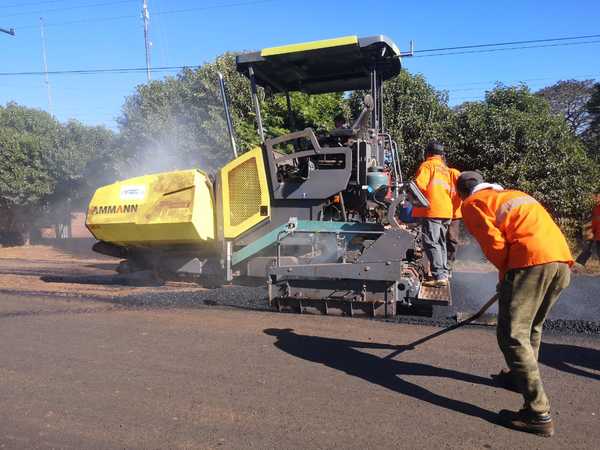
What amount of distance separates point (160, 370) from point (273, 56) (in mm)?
3684

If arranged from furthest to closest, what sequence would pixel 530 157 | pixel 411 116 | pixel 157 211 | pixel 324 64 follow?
pixel 411 116, pixel 530 157, pixel 157 211, pixel 324 64

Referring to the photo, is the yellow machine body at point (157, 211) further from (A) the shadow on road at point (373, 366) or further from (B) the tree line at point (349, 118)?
(A) the shadow on road at point (373, 366)

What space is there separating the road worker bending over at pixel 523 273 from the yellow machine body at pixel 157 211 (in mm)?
3857

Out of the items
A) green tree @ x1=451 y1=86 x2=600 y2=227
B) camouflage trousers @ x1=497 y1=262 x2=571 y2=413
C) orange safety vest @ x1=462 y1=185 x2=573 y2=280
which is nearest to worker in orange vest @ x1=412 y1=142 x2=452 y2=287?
orange safety vest @ x1=462 y1=185 x2=573 y2=280

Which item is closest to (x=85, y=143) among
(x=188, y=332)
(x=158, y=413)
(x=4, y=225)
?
(x=4, y=225)

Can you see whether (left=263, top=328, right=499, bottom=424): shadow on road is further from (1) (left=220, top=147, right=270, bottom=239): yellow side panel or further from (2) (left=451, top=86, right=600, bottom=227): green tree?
(2) (left=451, top=86, right=600, bottom=227): green tree

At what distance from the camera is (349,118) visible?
1198 centimetres

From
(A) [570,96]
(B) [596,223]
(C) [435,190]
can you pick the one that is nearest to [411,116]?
(B) [596,223]

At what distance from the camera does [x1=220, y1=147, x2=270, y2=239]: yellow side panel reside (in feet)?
20.1

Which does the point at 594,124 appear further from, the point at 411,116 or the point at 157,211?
the point at 157,211

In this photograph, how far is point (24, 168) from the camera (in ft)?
64.7

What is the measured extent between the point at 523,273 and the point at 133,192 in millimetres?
5114

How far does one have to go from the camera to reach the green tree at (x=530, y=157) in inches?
442

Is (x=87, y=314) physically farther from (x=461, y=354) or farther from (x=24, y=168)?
(x=24, y=168)
